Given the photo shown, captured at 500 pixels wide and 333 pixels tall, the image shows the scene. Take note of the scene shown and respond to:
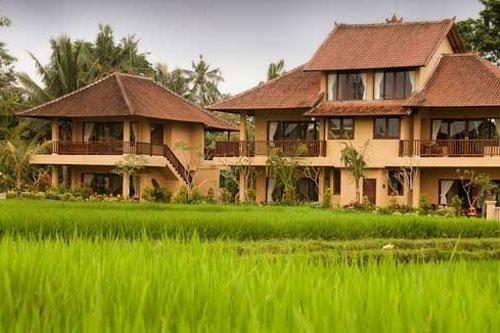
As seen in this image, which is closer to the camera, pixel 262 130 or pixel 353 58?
pixel 353 58

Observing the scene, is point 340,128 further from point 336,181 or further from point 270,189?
point 270,189

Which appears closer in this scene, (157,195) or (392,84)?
(392,84)

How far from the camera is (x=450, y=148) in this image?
2973cm

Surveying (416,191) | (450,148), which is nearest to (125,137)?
(416,191)

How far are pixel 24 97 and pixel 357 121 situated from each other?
859 inches

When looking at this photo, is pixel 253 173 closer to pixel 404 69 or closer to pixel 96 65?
pixel 404 69

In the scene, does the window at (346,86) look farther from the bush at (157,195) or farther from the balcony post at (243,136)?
the bush at (157,195)

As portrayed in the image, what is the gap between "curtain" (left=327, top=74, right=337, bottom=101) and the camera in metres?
32.2

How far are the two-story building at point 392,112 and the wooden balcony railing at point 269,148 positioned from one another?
0.04 meters

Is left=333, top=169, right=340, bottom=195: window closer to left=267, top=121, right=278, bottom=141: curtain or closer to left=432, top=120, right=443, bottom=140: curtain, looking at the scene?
left=267, top=121, right=278, bottom=141: curtain

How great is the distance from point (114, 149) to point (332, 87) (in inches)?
370

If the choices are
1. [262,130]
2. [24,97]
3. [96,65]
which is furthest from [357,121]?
[24,97]

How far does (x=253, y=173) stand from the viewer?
33.9 m

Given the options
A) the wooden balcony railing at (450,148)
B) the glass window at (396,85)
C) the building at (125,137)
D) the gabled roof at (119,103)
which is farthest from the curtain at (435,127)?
the gabled roof at (119,103)
